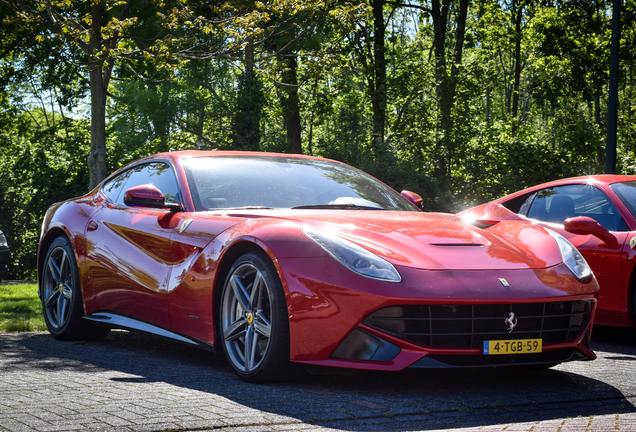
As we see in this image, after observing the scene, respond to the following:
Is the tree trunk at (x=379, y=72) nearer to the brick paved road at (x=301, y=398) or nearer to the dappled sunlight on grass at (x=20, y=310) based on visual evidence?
the dappled sunlight on grass at (x=20, y=310)

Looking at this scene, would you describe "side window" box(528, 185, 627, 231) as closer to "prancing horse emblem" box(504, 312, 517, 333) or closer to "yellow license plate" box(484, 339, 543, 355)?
"yellow license plate" box(484, 339, 543, 355)

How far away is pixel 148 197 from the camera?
5.20m

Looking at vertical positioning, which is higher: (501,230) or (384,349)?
(501,230)

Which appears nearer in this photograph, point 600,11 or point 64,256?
point 64,256

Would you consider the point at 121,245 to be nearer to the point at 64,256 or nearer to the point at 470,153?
the point at 64,256

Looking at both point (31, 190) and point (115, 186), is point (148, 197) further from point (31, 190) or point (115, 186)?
point (31, 190)

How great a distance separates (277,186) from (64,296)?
2371 millimetres

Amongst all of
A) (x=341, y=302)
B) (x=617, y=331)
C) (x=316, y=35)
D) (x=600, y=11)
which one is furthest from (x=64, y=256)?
(x=600, y=11)

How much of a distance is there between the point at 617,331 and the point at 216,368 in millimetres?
4365

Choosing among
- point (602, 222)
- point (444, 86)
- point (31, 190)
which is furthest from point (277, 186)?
point (31, 190)

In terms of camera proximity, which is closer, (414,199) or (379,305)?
(379,305)

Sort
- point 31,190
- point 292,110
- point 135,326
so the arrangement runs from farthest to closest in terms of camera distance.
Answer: point 292,110 → point 31,190 → point 135,326

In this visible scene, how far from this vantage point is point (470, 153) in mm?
20969

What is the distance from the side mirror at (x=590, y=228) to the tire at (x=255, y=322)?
3188 mm
